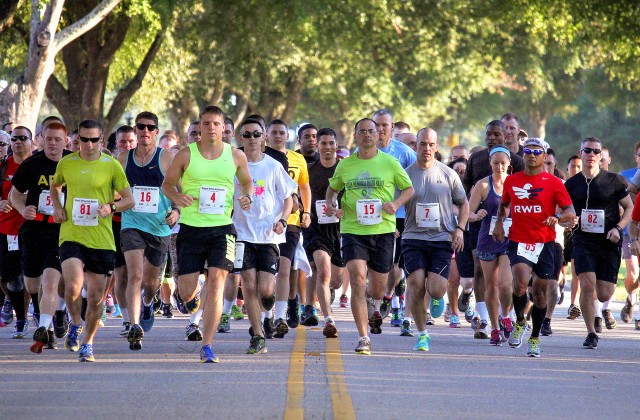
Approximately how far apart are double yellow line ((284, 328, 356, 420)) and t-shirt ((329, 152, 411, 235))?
116 cm

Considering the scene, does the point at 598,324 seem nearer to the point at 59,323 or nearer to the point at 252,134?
the point at 252,134

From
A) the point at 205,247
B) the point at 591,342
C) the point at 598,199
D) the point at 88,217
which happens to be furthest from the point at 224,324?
the point at 598,199

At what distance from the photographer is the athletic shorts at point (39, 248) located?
511 inches

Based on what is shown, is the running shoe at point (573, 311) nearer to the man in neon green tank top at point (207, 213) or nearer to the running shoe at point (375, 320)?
the running shoe at point (375, 320)

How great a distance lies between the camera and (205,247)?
448 inches

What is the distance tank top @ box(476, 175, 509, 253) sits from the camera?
46.8 feet

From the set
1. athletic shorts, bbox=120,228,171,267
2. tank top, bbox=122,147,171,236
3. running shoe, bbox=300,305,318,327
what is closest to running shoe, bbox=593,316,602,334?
running shoe, bbox=300,305,318,327

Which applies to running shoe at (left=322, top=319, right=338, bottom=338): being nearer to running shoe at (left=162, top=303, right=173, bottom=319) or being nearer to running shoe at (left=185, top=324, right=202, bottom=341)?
running shoe at (left=185, top=324, right=202, bottom=341)

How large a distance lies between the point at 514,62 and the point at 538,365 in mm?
29595

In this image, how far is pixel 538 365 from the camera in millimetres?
11930

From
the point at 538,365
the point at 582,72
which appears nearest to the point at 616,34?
the point at 538,365

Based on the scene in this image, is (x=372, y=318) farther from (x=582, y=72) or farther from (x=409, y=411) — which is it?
(x=582, y=72)

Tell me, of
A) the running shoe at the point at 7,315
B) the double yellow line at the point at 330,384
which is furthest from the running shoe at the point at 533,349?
the running shoe at the point at 7,315

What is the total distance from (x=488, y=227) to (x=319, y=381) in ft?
14.9
